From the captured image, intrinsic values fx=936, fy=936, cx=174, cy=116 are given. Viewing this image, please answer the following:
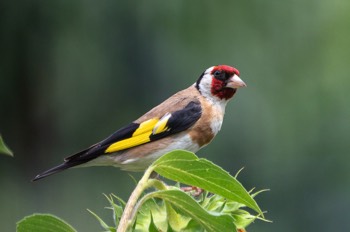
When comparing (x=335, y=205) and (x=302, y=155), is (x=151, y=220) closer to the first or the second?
(x=335, y=205)

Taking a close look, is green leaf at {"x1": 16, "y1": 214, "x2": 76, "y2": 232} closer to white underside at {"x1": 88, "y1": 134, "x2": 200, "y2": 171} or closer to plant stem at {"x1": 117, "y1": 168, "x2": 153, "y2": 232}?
plant stem at {"x1": 117, "y1": 168, "x2": 153, "y2": 232}

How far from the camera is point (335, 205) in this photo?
690 cm

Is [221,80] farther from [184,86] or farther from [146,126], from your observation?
[184,86]

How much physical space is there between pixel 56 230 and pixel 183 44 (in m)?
5.73

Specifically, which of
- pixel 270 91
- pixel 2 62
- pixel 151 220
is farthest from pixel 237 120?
pixel 151 220

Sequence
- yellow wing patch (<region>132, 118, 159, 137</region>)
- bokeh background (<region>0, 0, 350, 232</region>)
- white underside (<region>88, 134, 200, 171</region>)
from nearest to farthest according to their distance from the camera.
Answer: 1. white underside (<region>88, 134, 200, 171</region>)
2. yellow wing patch (<region>132, 118, 159, 137</region>)
3. bokeh background (<region>0, 0, 350, 232</region>)

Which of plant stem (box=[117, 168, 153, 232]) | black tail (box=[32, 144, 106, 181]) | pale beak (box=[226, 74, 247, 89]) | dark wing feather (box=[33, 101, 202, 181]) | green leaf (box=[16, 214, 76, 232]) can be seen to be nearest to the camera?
plant stem (box=[117, 168, 153, 232])

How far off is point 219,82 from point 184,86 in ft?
9.01

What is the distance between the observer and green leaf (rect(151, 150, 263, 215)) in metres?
1.90

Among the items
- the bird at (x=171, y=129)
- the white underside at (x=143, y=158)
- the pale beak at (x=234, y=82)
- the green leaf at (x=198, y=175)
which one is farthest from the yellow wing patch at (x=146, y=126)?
the green leaf at (x=198, y=175)

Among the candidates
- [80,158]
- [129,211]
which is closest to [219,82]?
[80,158]

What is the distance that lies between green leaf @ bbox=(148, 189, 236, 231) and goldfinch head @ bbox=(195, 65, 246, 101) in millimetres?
2422

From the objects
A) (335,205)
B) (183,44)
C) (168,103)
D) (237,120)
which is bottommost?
(335,205)

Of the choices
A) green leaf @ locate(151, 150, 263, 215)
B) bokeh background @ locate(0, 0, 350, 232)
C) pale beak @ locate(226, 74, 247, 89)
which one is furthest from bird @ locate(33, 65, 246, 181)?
bokeh background @ locate(0, 0, 350, 232)
